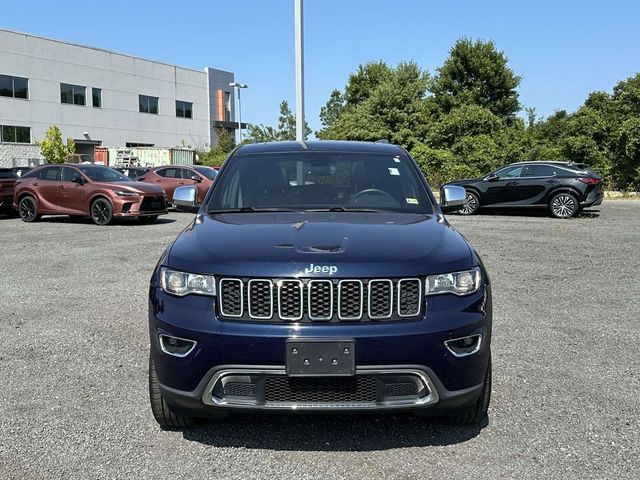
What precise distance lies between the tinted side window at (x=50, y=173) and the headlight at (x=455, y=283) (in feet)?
49.9

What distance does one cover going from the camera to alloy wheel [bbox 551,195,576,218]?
1674 cm

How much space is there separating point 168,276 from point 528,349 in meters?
3.16

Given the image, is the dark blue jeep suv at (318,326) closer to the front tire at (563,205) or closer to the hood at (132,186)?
the hood at (132,186)

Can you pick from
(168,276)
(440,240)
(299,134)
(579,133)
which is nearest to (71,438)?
(168,276)

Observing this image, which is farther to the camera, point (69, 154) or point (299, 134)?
point (69, 154)

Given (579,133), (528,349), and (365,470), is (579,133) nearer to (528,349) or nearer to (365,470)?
(528,349)

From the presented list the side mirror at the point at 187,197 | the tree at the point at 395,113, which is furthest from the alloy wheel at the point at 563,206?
the tree at the point at 395,113

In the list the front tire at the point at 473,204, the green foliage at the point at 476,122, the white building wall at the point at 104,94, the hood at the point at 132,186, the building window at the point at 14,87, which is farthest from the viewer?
the white building wall at the point at 104,94

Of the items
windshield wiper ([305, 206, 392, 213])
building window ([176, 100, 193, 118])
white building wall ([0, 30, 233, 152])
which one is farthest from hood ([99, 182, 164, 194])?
building window ([176, 100, 193, 118])

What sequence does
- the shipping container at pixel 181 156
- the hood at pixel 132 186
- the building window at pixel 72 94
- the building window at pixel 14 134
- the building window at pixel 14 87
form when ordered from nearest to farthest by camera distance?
the hood at pixel 132 186
the shipping container at pixel 181 156
the building window at pixel 14 87
the building window at pixel 14 134
the building window at pixel 72 94

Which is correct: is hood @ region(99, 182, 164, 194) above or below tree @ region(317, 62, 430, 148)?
below

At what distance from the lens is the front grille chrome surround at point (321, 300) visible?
293 centimetres

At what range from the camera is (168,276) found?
316 centimetres

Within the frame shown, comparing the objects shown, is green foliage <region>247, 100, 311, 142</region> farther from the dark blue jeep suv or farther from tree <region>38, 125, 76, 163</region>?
the dark blue jeep suv
